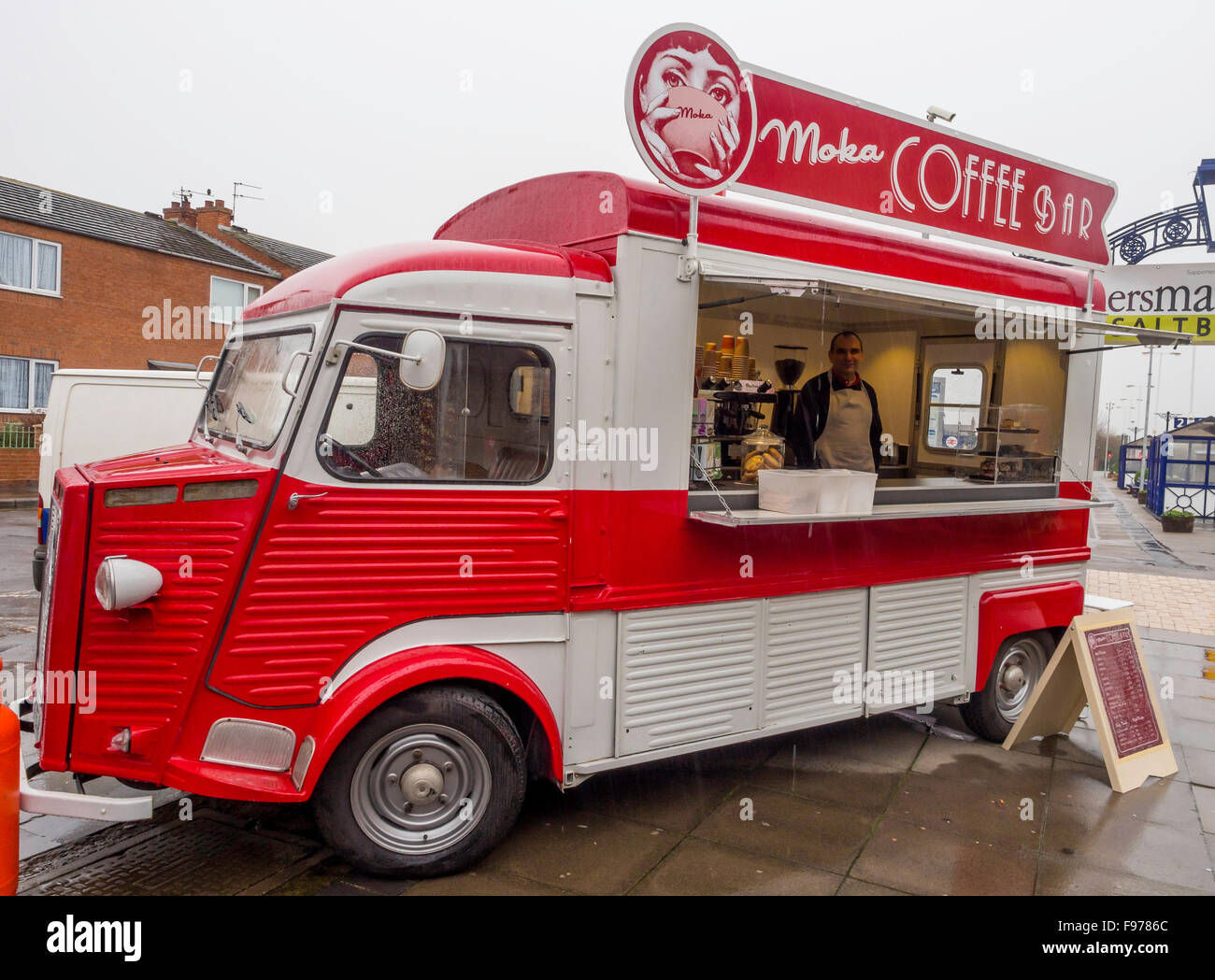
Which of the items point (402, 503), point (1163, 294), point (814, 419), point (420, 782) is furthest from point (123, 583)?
point (1163, 294)

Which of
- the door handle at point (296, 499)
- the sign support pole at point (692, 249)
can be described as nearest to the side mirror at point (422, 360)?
the door handle at point (296, 499)

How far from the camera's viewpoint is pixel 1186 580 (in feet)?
44.1

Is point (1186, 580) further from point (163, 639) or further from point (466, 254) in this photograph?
point (163, 639)

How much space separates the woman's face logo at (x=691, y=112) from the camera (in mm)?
4164

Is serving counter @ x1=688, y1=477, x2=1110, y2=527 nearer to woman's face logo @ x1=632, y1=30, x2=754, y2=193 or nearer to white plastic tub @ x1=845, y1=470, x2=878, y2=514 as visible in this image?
white plastic tub @ x1=845, y1=470, x2=878, y2=514

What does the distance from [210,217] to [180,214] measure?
851 mm

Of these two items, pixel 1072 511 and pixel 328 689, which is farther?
pixel 1072 511

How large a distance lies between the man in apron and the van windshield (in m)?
3.56

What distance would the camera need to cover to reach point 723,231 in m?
4.52

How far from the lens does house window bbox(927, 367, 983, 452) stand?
22.5 feet

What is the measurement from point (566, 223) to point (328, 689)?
8.05 feet

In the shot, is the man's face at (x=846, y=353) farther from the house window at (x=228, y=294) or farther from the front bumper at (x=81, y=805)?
the house window at (x=228, y=294)

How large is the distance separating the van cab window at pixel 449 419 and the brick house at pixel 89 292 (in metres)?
16.7
